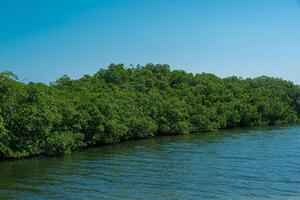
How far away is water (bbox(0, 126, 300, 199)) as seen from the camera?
86.1 ft

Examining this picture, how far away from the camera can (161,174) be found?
3225 centimetres

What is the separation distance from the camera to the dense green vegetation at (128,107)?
129ft

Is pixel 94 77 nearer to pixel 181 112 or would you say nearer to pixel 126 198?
pixel 181 112

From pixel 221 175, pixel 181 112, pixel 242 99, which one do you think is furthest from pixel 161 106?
pixel 221 175

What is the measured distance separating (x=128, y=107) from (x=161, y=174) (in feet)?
86.7

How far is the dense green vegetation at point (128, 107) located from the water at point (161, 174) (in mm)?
2450

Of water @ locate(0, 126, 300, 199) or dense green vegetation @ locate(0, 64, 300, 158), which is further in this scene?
dense green vegetation @ locate(0, 64, 300, 158)

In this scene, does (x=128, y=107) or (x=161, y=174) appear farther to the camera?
(x=128, y=107)

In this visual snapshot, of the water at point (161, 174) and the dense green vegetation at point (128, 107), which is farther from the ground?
the dense green vegetation at point (128, 107)

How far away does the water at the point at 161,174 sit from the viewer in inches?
1033

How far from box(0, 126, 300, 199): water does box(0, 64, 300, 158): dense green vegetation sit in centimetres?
245

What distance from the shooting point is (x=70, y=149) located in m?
45.6

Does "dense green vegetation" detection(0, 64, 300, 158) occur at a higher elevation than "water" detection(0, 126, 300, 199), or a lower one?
higher

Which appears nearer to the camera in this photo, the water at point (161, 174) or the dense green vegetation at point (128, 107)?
the water at point (161, 174)
